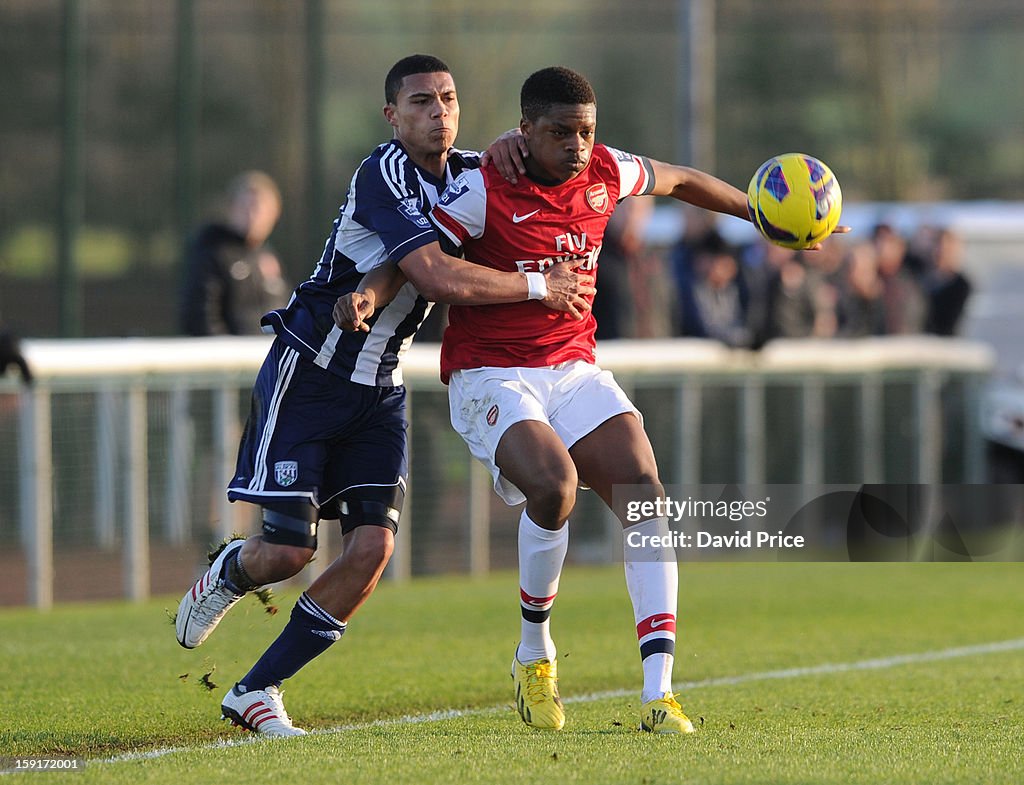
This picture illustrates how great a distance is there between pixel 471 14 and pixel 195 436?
1745cm

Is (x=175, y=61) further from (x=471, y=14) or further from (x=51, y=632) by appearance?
(x=471, y=14)

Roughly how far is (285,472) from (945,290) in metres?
12.1

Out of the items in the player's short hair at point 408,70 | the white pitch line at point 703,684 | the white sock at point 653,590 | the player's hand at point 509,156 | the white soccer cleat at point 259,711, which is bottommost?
the white pitch line at point 703,684

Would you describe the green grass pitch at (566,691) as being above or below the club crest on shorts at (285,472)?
below

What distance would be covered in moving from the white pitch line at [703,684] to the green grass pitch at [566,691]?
0.07 feet

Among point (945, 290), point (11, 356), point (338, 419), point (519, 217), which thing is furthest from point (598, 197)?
point (945, 290)

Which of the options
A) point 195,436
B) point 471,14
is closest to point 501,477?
→ point 195,436

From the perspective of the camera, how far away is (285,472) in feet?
23.6

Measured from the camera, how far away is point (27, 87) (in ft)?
56.2

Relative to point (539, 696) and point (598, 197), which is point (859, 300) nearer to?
point (598, 197)

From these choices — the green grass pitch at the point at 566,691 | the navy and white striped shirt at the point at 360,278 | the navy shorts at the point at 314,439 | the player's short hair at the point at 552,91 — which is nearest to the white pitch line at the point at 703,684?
the green grass pitch at the point at 566,691

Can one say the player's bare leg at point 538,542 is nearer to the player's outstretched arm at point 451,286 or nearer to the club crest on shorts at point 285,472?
the player's outstretched arm at point 451,286

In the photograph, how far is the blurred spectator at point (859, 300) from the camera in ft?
58.8

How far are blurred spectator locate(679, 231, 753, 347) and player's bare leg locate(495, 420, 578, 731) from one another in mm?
8646
